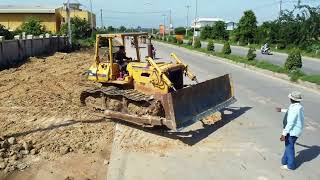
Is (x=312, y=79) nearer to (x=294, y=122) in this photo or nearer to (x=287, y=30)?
(x=294, y=122)

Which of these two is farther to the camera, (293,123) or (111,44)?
(111,44)

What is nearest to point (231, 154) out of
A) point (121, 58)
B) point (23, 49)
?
point (121, 58)

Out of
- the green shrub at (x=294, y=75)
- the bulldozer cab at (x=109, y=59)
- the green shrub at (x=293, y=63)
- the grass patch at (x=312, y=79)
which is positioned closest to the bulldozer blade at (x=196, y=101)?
the bulldozer cab at (x=109, y=59)

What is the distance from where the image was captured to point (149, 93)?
12.0 m

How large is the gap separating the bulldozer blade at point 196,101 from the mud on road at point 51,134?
5.09ft

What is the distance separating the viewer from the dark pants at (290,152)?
7984 mm

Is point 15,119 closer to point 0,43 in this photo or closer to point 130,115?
point 130,115

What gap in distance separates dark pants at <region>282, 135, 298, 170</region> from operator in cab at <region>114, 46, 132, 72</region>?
6.01 metres

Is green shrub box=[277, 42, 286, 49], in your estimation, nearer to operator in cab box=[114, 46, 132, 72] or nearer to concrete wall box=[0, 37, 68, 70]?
concrete wall box=[0, 37, 68, 70]

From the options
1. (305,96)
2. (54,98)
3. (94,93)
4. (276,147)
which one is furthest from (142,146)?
(305,96)

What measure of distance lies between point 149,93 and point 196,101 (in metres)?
1.43

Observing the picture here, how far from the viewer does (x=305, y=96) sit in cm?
1662

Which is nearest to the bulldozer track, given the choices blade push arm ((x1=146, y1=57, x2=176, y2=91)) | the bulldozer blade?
blade push arm ((x1=146, y1=57, x2=176, y2=91))

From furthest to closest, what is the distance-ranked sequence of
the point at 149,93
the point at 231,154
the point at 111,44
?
the point at 111,44 < the point at 149,93 < the point at 231,154
